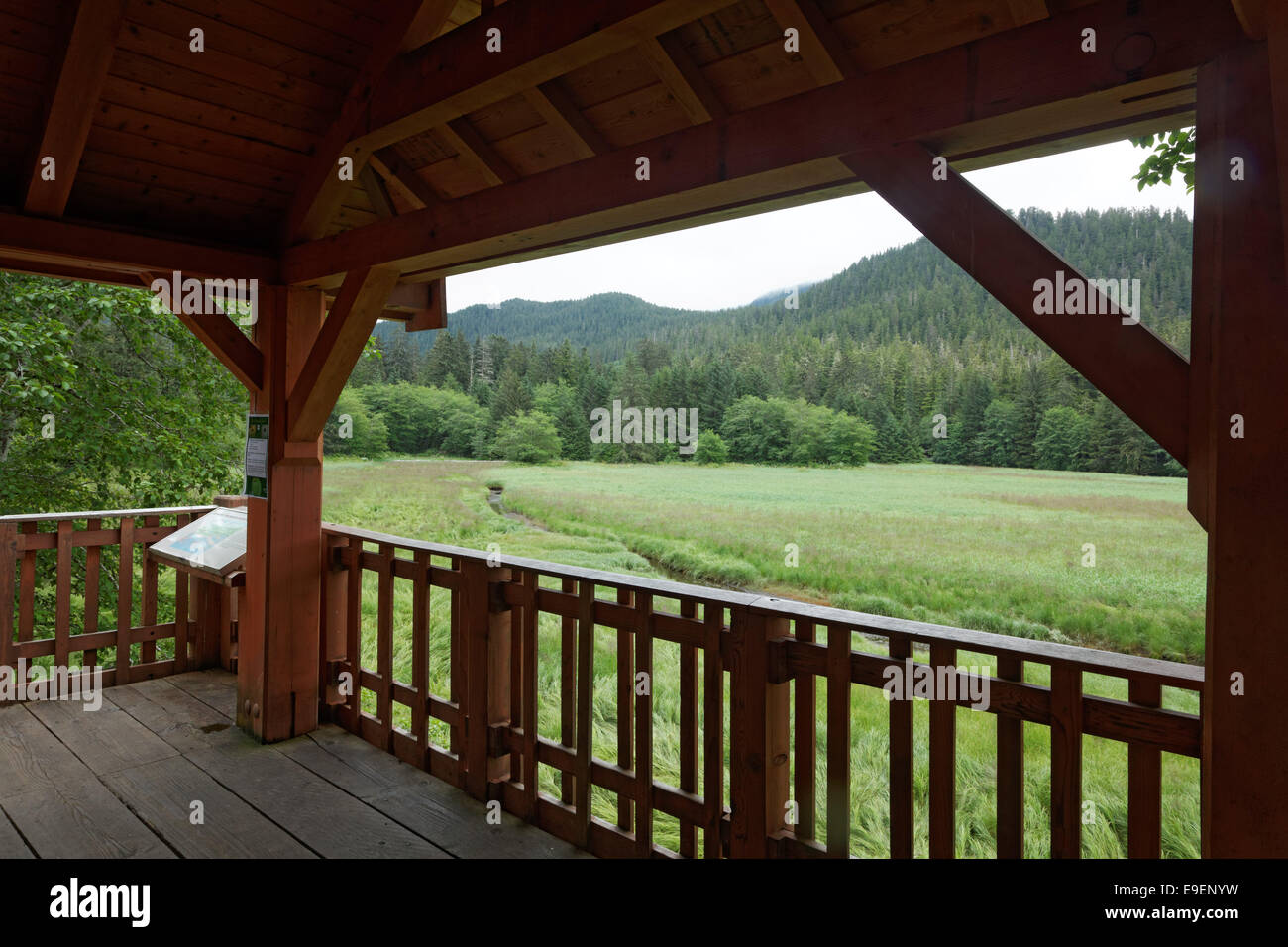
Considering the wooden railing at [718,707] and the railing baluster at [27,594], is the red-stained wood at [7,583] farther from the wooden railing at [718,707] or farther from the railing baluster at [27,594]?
the wooden railing at [718,707]

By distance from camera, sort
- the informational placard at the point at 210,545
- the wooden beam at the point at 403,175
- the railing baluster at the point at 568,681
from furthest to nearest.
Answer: the informational placard at the point at 210,545
the wooden beam at the point at 403,175
the railing baluster at the point at 568,681

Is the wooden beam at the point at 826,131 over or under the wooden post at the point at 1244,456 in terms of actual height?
over

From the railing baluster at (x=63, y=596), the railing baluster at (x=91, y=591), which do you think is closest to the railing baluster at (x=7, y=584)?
the railing baluster at (x=63, y=596)

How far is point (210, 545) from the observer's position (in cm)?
420

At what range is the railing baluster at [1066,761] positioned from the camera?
1.72 m

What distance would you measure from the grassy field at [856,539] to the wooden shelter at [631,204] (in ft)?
14.3

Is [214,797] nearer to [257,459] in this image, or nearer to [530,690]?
[530,690]

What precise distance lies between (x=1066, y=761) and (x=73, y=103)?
378cm

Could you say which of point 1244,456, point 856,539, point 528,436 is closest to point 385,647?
point 1244,456

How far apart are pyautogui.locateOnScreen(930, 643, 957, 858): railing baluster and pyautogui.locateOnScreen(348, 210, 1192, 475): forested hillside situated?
8886 mm

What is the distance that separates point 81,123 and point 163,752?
2749 millimetres

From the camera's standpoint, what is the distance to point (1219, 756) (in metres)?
1.33

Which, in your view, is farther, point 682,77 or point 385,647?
point 385,647

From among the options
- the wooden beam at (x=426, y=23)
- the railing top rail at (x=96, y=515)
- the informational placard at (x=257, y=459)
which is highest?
the wooden beam at (x=426, y=23)
